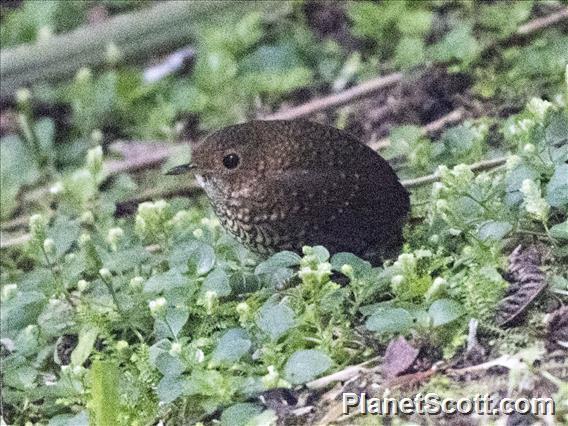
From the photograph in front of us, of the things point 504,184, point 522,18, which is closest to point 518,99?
point 522,18

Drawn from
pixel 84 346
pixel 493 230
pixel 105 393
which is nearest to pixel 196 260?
pixel 84 346

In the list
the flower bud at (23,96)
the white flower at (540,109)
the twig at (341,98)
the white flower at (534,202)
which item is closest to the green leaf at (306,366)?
the white flower at (534,202)

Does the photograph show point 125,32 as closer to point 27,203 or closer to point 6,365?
point 27,203

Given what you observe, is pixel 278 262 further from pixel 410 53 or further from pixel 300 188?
pixel 410 53

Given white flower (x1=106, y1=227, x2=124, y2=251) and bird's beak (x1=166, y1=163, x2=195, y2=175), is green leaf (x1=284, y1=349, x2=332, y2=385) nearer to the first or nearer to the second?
bird's beak (x1=166, y1=163, x2=195, y2=175)

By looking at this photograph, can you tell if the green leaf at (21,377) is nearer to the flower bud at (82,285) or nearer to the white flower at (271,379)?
Result: the flower bud at (82,285)

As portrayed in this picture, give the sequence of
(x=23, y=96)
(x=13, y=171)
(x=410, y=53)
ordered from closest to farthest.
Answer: (x=410, y=53) < (x=13, y=171) < (x=23, y=96)

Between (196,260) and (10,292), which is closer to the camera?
(196,260)
